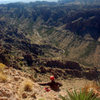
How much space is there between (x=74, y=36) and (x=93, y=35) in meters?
17.4

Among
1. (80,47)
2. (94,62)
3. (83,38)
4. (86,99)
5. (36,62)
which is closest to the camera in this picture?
(86,99)

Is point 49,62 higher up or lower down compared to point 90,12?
lower down

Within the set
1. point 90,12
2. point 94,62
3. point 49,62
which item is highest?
point 90,12

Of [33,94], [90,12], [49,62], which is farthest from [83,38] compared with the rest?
[33,94]

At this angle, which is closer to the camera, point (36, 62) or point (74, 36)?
point (36, 62)

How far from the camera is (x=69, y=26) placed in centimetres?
18462

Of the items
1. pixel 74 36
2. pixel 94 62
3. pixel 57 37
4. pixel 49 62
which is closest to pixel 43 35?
pixel 57 37

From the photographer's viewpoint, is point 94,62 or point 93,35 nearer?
point 94,62

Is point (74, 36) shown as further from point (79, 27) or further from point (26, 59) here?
point (26, 59)

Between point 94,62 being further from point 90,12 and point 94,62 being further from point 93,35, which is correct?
point 90,12

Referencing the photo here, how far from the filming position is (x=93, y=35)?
162 m

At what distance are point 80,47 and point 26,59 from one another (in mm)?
72540

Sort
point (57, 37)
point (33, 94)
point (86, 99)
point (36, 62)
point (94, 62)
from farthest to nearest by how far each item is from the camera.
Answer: point (57, 37)
point (94, 62)
point (36, 62)
point (33, 94)
point (86, 99)

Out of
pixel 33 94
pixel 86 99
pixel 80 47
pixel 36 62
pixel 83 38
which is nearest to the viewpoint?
pixel 86 99
